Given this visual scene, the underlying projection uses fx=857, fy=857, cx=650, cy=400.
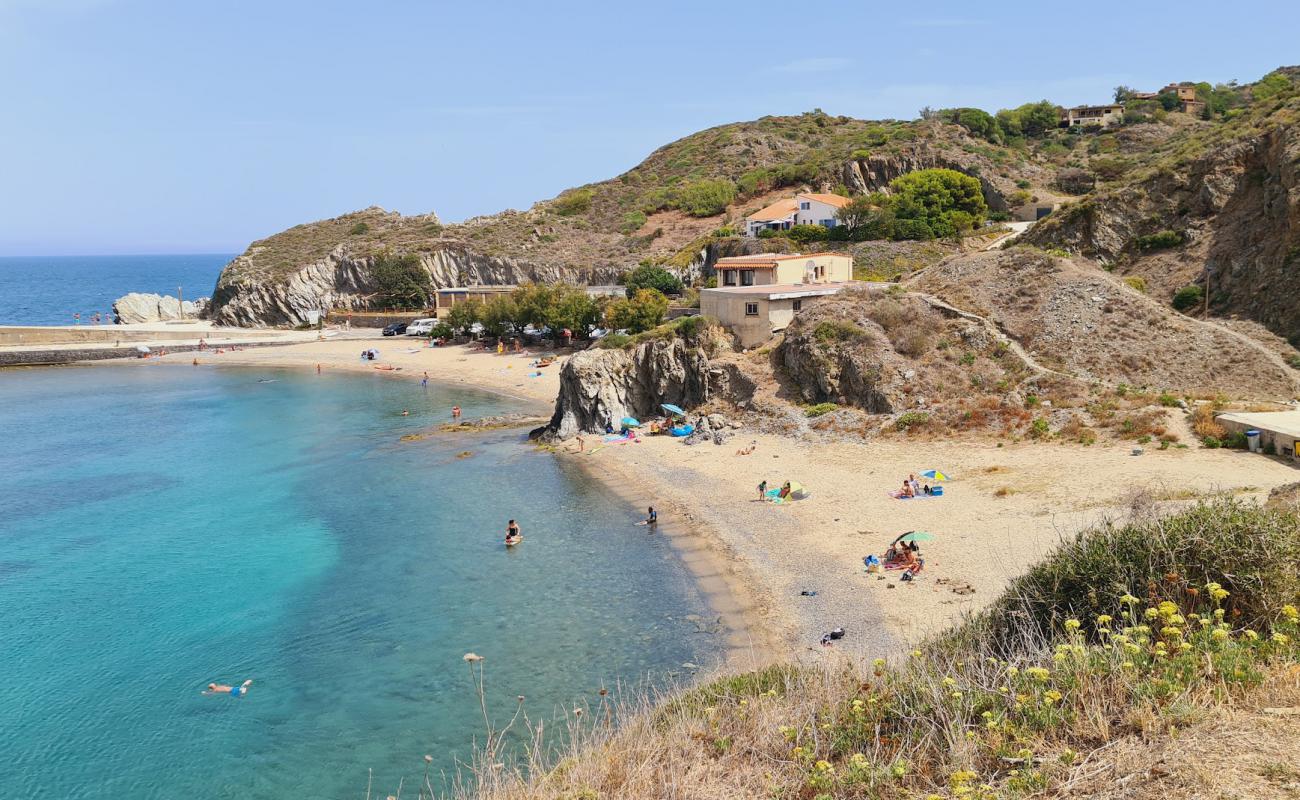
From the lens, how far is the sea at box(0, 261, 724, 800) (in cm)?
1820

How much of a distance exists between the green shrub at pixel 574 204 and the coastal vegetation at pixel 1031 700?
343 feet

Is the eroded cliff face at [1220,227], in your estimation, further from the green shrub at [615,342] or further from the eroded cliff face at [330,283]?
the eroded cliff face at [330,283]

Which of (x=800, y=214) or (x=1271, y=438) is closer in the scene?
(x=1271, y=438)

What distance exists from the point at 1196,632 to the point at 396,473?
1332 inches

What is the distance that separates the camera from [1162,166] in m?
50.5

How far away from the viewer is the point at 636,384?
45.7 metres

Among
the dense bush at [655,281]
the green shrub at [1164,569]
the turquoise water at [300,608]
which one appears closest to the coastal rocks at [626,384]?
the turquoise water at [300,608]

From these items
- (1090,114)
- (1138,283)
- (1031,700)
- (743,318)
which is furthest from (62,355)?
(1090,114)

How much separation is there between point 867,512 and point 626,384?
63.6ft

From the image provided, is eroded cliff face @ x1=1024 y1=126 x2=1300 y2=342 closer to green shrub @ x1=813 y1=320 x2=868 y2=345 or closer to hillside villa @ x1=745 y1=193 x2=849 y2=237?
green shrub @ x1=813 y1=320 x2=868 y2=345

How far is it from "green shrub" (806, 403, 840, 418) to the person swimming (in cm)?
2619

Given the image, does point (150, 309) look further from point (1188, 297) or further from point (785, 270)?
point (1188, 297)

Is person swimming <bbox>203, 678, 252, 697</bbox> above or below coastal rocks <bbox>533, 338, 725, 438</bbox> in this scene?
below

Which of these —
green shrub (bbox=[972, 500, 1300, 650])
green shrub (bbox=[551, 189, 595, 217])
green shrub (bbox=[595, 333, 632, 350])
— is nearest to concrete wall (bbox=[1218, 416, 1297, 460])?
green shrub (bbox=[972, 500, 1300, 650])
